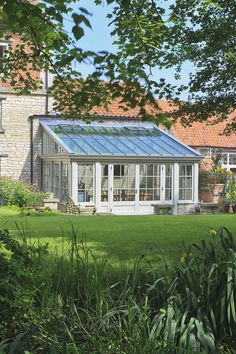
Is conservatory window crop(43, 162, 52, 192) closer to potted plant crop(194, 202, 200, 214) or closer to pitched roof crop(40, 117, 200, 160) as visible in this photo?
pitched roof crop(40, 117, 200, 160)

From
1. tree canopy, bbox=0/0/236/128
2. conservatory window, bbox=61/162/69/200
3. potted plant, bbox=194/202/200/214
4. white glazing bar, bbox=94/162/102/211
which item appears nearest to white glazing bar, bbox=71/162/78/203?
conservatory window, bbox=61/162/69/200

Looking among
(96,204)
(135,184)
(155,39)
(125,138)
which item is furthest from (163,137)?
(155,39)

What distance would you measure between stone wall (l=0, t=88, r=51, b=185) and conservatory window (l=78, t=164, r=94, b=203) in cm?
412

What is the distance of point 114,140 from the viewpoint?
964 inches

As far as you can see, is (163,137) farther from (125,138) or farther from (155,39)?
(155,39)

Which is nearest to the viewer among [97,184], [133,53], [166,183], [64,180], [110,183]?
[133,53]

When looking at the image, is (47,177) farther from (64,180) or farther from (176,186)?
(176,186)

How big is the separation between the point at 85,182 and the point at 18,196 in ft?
9.61

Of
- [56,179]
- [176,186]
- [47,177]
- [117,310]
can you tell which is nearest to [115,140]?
[56,179]

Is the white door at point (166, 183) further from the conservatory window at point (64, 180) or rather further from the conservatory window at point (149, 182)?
the conservatory window at point (64, 180)

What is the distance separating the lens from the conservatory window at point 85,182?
22.3 m

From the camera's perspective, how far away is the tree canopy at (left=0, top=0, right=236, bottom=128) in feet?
13.0

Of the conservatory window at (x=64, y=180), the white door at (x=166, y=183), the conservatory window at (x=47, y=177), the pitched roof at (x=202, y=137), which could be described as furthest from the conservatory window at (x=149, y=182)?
the pitched roof at (x=202, y=137)

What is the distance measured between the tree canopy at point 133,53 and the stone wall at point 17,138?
15983 millimetres
